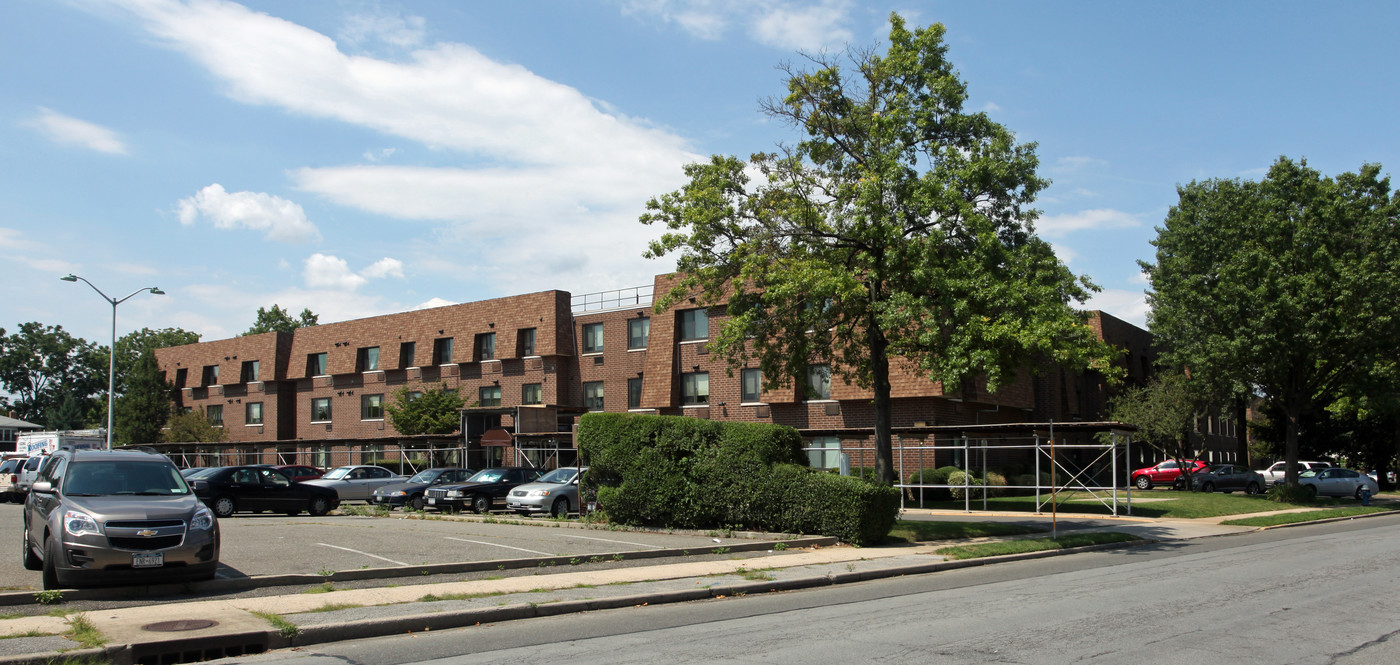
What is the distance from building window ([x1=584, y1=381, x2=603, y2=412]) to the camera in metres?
46.0

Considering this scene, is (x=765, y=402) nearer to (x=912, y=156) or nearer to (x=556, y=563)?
(x=912, y=156)

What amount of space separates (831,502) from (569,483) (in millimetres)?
10310

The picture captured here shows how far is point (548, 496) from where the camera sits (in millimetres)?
26984

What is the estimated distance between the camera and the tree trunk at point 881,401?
22672mm

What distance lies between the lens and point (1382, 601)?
38.4ft

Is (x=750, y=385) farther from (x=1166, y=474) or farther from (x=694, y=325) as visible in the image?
(x=1166, y=474)

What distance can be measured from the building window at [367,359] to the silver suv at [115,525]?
42.4 meters

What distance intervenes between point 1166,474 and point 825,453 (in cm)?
2129

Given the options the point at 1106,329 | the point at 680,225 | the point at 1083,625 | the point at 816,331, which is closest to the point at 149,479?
the point at 1083,625

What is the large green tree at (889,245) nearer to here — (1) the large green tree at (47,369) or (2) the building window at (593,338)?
(2) the building window at (593,338)

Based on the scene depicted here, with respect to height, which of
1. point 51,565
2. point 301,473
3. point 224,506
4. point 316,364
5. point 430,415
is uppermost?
point 316,364

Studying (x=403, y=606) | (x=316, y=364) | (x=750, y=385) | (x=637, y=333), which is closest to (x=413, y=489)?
(x=750, y=385)

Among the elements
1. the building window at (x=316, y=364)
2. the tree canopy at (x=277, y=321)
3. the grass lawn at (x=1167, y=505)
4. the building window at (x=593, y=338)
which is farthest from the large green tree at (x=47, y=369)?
the grass lawn at (x=1167, y=505)

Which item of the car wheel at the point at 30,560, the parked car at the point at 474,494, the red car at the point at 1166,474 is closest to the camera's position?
the car wheel at the point at 30,560
